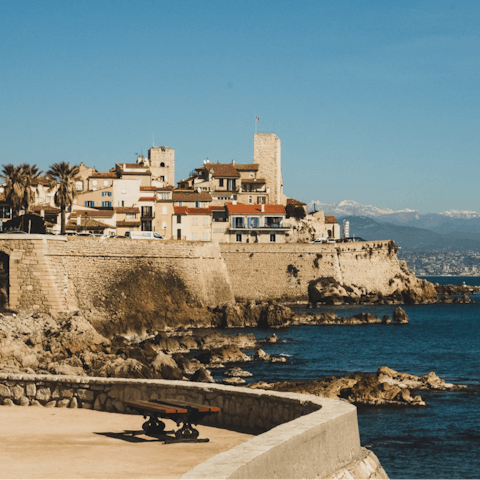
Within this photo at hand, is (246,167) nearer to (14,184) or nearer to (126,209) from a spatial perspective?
(126,209)

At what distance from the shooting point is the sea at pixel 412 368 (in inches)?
973

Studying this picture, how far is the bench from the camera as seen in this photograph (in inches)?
482

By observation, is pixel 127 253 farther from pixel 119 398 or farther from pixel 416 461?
pixel 119 398

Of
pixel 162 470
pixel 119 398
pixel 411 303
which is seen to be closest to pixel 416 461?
pixel 119 398

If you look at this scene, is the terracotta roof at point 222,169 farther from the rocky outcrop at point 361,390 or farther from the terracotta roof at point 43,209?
the rocky outcrop at point 361,390

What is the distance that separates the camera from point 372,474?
36.7 feet

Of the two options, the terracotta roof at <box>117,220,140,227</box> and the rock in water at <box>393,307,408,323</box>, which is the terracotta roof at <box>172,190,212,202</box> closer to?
the terracotta roof at <box>117,220,140,227</box>

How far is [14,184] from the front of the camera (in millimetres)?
62000

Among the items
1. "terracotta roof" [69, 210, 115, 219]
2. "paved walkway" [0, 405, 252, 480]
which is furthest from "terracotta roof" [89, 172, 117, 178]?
"paved walkway" [0, 405, 252, 480]

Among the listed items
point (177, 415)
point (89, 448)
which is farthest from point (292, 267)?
point (89, 448)

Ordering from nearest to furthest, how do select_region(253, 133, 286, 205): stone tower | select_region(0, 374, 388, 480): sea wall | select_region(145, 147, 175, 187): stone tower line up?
select_region(0, 374, 388, 480): sea wall, select_region(253, 133, 286, 205): stone tower, select_region(145, 147, 175, 187): stone tower

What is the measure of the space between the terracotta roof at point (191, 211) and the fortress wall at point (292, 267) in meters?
6.40

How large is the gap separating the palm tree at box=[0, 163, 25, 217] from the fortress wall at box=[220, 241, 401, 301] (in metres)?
24.6

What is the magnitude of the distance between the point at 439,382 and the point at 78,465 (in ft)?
95.3
